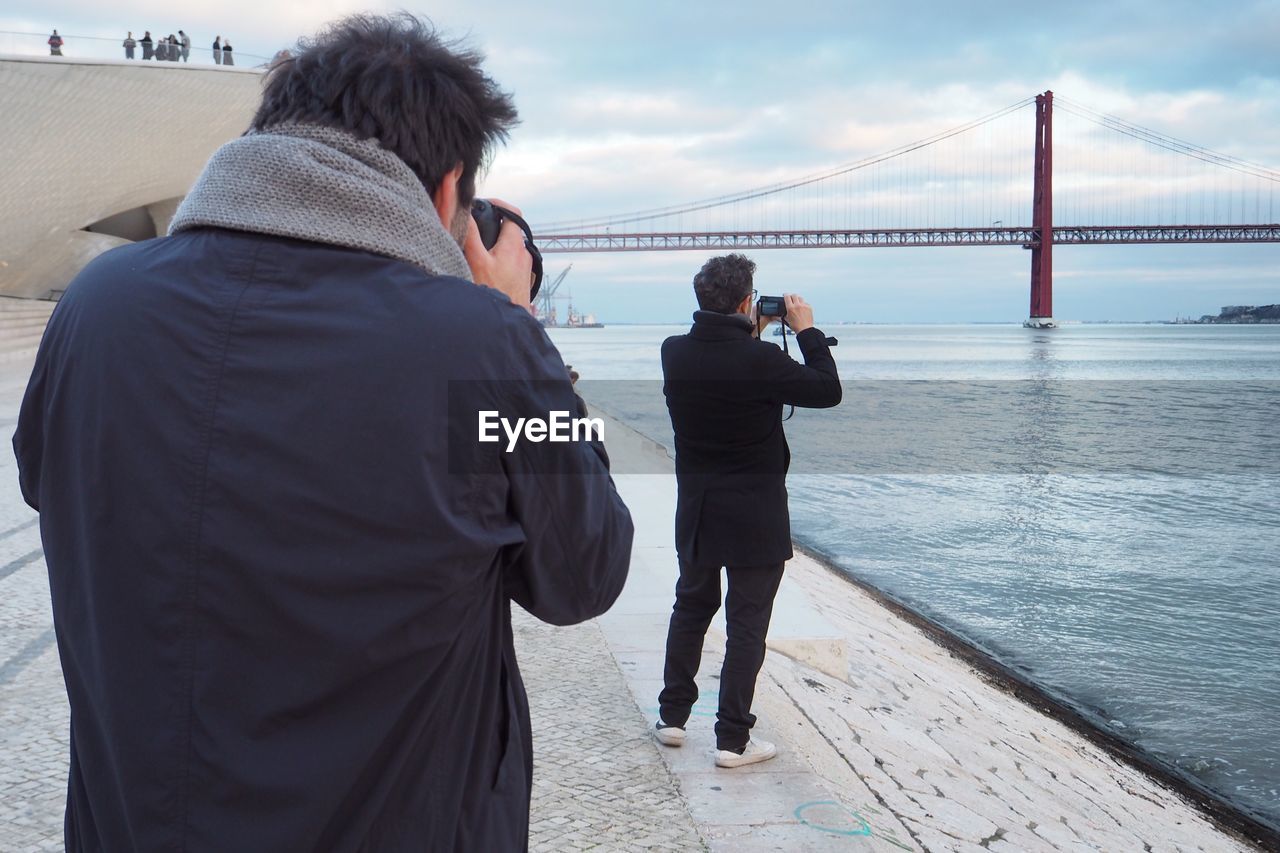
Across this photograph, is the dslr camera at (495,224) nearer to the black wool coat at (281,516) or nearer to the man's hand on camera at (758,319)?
the black wool coat at (281,516)

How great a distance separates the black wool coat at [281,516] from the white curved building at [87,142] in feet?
93.7

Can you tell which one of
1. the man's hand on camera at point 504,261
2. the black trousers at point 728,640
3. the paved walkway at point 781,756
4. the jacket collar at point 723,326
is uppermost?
the man's hand on camera at point 504,261

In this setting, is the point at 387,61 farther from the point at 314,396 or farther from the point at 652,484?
the point at 652,484

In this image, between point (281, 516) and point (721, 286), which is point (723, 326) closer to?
point (721, 286)

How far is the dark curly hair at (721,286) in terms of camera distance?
3.42 m

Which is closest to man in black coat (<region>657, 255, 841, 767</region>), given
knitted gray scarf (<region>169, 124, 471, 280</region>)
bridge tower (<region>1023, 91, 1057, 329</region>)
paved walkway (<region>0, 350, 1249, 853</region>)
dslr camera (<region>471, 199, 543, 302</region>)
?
paved walkway (<region>0, 350, 1249, 853</region>)

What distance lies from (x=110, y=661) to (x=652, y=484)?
8642mm

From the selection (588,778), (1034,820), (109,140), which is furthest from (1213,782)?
(109,140)

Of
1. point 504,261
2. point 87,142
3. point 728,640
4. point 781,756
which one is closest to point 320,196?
point 504,261

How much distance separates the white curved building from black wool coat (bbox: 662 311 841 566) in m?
26.6

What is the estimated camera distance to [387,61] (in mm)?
1154

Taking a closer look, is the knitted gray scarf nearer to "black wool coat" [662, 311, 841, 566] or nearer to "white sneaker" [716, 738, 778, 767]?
"black wool coat" [662, 311, 841, 566]

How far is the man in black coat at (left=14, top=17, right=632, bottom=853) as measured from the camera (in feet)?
3.35

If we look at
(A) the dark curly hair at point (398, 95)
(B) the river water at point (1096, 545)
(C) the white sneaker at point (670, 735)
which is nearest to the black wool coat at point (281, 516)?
(A) the dark curly hair at point (398, 95)
